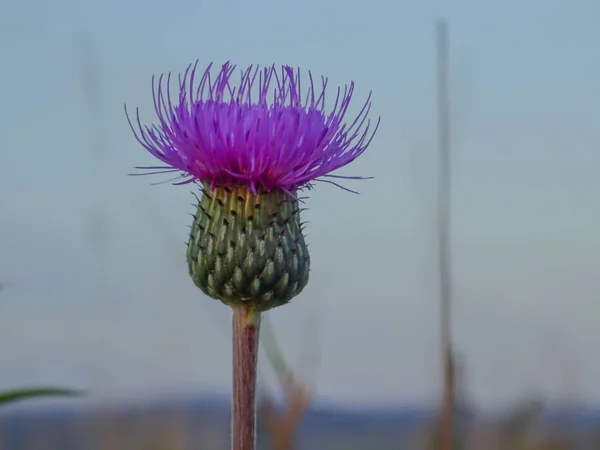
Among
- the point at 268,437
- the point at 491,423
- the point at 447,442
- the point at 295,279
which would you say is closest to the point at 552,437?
the point at 491,423

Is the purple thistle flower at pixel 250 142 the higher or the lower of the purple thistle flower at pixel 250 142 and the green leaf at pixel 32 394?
the higher

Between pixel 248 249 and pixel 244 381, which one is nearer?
pixel 244 381

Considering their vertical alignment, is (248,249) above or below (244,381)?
above

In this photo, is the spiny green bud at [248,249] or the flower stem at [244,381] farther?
the spiny green bud at [248,249]

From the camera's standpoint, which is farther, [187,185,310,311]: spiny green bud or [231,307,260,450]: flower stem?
[187,185,310,311]: spiny green bud

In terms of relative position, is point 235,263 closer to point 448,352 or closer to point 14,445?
point 448,352
